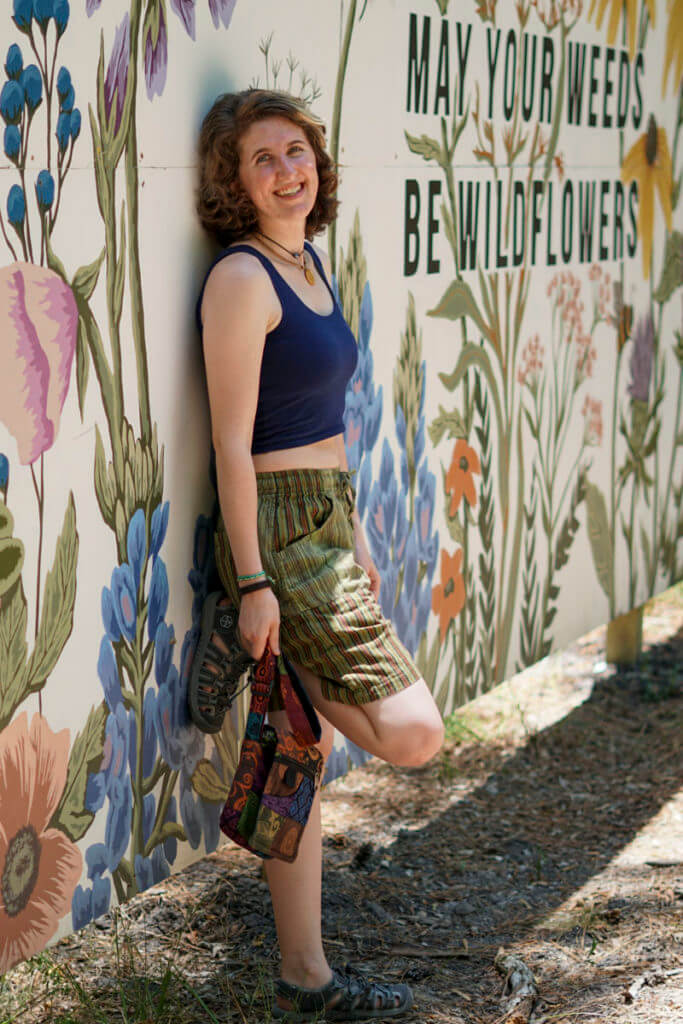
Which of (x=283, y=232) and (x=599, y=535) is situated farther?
(x=599, y=535)

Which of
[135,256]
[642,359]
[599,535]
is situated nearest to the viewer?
[135,256]

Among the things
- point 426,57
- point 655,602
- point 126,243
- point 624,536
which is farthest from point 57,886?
point 655,602

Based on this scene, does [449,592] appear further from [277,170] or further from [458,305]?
[277,170]

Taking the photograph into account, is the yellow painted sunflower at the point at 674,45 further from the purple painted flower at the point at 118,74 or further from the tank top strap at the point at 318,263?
the purple painted flower at the point at 118,74

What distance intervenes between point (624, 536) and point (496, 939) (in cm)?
203

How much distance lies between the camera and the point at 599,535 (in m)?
4.70

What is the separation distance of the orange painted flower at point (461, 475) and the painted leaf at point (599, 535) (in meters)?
0.86

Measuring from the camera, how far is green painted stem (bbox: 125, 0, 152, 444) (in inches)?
Answer: 94.5

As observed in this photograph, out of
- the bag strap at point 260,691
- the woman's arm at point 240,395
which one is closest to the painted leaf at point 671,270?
the woman's arm at point 240,395

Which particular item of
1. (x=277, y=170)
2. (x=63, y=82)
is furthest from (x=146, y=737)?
(x=63, y=82)

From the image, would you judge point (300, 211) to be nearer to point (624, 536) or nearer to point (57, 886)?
→ point (57, 886)

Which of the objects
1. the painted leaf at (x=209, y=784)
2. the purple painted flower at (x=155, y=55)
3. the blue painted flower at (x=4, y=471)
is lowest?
the painted leaf at (x=209, y=784)

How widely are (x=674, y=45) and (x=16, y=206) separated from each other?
11.2ft

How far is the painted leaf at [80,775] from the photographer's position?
2.47 m
